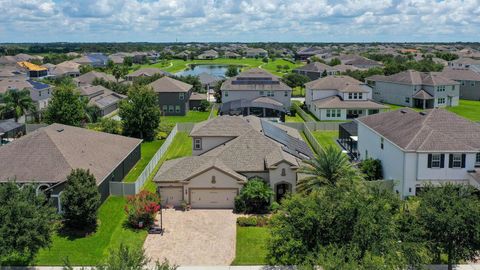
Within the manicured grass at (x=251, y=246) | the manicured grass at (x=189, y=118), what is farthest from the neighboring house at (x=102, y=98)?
the manicured grass at (x=251, y=246)

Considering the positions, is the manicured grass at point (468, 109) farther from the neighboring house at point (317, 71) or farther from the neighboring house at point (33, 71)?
the neighboring house at point (33, 71)

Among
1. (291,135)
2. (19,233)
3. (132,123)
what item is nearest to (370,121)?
(291,135)

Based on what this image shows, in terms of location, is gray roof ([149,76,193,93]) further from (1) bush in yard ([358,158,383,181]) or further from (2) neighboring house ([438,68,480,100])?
(2) neighboring house ([438,68,480,100])

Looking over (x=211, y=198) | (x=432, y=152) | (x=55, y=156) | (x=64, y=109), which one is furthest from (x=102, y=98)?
(x=432, y=152)

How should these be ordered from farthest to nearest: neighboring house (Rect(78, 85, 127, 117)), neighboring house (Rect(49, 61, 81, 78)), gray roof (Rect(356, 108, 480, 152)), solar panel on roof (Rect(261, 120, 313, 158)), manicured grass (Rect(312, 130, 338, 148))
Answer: neighboring house (Rect(49, 61, 81, 78)) < neighboring house (Rect(78, 85, 127, 117)) < manicured grass (Rect(312, 130, 338, 148)) < solar panel on roof (Rect(261, 120, 313, 158)) < gray roof (Rect(356, 108, 480, 152))

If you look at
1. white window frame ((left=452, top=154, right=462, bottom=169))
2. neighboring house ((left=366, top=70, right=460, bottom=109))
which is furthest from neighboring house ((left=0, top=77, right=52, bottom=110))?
neighboring house ((left=366, top=70, right=460, bottom=109))

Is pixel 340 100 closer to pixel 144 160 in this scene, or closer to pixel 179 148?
pixel 179 148

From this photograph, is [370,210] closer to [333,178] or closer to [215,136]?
[333,178]
